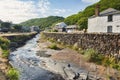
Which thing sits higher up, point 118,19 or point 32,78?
point 118,19

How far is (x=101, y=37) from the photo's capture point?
32.7 m

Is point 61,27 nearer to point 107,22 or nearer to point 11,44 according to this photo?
point 11,44

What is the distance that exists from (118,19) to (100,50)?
17.0 metres

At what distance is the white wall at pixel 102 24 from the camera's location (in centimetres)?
4694

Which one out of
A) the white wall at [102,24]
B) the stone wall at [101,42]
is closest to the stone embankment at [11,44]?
the stone wall at [101,42]

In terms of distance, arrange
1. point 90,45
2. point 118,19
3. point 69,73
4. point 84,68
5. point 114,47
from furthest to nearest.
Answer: point 118,19 < point 90,45 < point 114,47 < point 84,68 < point 69,73

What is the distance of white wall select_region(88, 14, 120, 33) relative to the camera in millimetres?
46938

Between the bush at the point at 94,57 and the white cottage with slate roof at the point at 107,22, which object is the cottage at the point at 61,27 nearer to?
the white cottage with slate roof at the point at 107,22

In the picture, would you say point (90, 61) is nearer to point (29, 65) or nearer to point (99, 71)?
point (99, 71)

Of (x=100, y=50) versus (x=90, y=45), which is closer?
(x=100, y=50)

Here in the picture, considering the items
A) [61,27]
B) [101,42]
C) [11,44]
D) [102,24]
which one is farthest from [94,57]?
[61,27]

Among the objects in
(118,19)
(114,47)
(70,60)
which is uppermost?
(118,19)

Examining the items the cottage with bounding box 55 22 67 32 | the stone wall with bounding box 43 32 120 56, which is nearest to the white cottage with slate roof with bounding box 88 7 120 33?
the stone wall with bounding box 43 32 120 56

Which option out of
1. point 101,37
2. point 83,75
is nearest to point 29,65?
point 83,75
